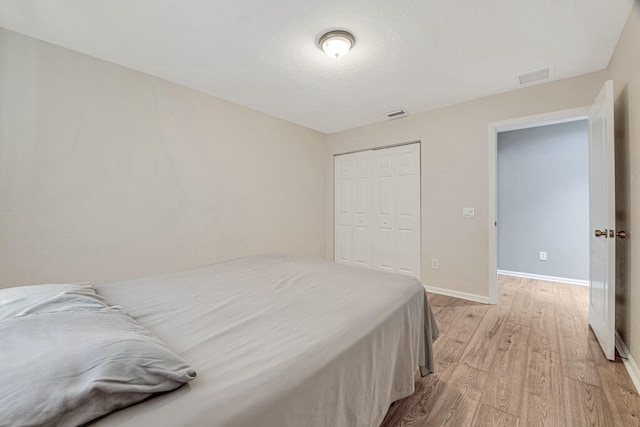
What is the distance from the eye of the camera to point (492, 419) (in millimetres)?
1428

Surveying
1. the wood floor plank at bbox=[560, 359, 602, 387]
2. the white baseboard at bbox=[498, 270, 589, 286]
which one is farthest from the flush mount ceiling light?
the white baseboard at bbox=[498, 270, 589, 286]

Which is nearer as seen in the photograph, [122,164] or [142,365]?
[142,365]

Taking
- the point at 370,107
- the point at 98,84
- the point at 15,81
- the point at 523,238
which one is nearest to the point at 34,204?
the point at 15,81

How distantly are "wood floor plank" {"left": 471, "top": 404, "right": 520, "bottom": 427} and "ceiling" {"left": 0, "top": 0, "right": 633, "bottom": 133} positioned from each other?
2524mm

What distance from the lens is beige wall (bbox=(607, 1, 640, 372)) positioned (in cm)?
176

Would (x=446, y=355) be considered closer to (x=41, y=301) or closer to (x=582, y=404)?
(x=582, y=404)

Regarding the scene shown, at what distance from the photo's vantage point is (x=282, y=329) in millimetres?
1070

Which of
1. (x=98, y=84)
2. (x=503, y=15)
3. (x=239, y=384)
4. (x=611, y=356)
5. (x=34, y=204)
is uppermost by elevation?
(x=503, y=15)

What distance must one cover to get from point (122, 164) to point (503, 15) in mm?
3420

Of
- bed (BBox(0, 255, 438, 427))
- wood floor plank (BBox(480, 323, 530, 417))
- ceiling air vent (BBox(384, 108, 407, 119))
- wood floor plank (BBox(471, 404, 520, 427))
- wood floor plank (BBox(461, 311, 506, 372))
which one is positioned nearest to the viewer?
bed (BBox(0, 255, 438, 427))

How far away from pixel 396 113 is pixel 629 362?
10.8 ft

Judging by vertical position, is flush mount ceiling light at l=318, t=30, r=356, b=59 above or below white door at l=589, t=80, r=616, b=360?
above

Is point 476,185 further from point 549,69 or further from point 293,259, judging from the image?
point 293,259

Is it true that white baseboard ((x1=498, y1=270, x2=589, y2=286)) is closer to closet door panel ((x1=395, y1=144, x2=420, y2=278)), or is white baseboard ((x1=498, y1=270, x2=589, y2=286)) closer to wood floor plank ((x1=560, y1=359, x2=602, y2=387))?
closet door panel ((x1=395, y1=144, x2=420, y2=278))
